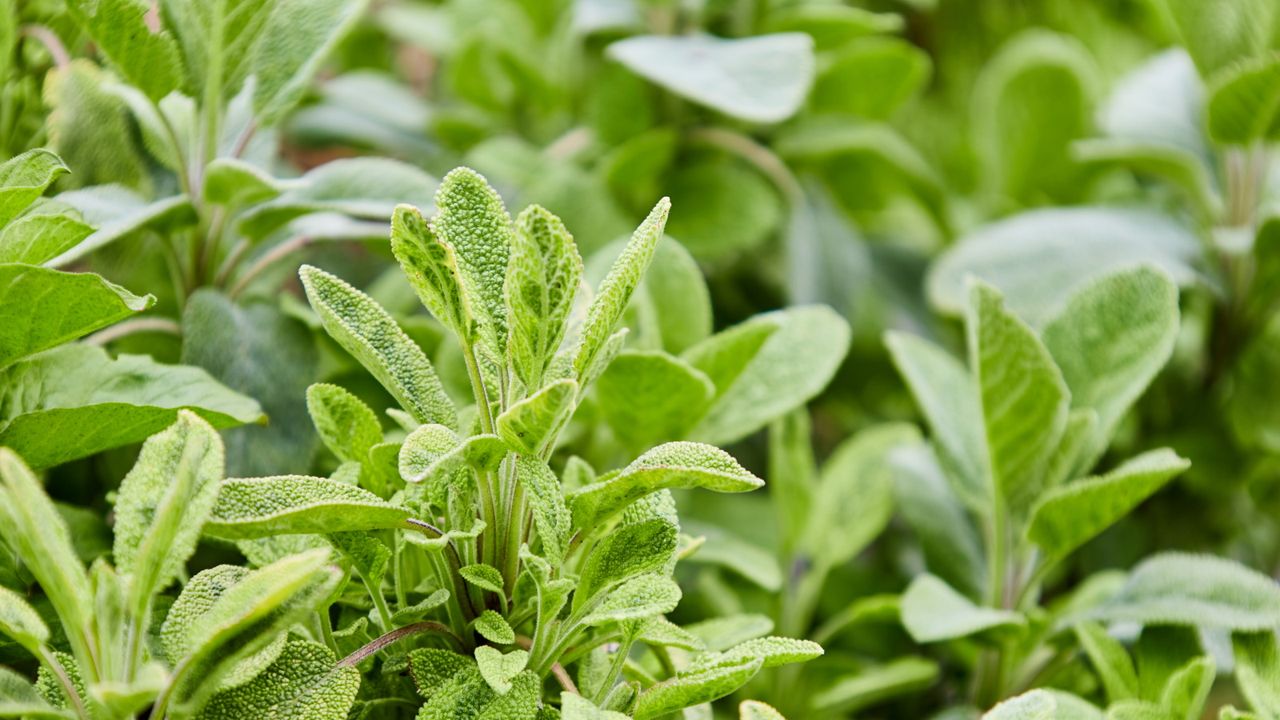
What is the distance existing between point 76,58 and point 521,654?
0.43 meters

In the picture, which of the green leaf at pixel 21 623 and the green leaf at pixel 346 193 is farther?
the green leaf at pixel 346 193

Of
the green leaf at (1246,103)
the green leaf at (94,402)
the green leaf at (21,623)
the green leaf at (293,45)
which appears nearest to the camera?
the green leaf at (21,623)

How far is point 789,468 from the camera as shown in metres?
0.63

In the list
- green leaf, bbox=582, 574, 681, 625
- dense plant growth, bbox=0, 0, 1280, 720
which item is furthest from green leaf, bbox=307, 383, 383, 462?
green leaf, bbox=582, 574, 681, 625

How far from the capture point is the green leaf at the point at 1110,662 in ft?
1.68

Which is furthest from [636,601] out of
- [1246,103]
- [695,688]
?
[1246,103]

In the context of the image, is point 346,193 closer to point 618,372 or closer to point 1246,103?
point 618,372

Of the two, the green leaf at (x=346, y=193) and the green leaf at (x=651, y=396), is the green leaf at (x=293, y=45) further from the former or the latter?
the green leaf at (x=651, y=396)

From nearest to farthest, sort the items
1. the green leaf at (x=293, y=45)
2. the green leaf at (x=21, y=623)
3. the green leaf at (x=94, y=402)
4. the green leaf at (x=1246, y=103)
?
the green leaf at (x=21, y=623) < the green leaf at (x=94, y=402) < the green leaf at (x=293, y=45) < the green leaf at (x=1246, y=103)

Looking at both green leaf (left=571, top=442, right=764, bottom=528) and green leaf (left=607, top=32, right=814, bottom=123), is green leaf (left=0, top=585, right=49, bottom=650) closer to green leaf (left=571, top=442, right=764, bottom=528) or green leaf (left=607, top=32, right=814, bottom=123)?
green leaf (left=571, top=442, right=764, bottom=528)

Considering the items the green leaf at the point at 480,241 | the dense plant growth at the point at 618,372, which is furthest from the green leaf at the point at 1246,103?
the green leaf at the point at 480,241

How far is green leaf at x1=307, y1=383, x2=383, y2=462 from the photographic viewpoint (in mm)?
409

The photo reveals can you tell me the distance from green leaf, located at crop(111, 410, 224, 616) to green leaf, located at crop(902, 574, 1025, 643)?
0.32m

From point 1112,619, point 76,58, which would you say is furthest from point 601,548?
point 76,58
